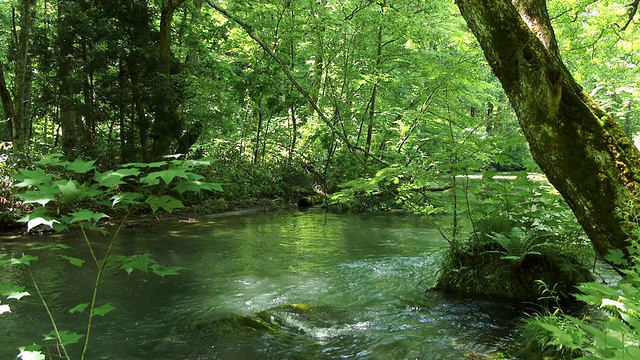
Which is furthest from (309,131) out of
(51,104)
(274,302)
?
(274,302)

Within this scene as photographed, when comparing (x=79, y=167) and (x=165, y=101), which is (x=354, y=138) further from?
(x=79, y=167)

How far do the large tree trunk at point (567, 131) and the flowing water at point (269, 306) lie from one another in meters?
1.63

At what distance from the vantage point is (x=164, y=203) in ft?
6.15

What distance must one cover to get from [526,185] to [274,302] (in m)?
3.45

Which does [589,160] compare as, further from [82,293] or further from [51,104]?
[51,104]

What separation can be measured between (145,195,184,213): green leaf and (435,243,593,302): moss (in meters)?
4.02

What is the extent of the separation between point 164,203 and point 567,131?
119 inches

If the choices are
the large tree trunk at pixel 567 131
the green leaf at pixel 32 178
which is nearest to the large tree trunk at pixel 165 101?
the large tree trunk at pixel 567 131

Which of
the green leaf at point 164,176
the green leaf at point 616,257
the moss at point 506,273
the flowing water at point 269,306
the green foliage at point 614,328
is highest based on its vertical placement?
the green leaf at point 164,176

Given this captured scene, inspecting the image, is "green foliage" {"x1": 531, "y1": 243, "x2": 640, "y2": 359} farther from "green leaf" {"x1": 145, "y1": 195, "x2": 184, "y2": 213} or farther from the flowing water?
"green leaf" {"x1": 145, "y1": 195, "x2": 184, "y2": 213}

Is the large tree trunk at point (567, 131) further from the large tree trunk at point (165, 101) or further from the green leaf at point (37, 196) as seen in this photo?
the large tree trunk at point (165, 101)

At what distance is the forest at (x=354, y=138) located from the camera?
9.46 feet

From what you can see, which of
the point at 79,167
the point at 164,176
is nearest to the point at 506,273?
the point at 164,176

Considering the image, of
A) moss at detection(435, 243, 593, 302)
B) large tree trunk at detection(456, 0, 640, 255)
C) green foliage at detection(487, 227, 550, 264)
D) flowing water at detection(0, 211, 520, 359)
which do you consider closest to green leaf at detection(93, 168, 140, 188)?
flowing water at detection(0, 211, 520, 359)
